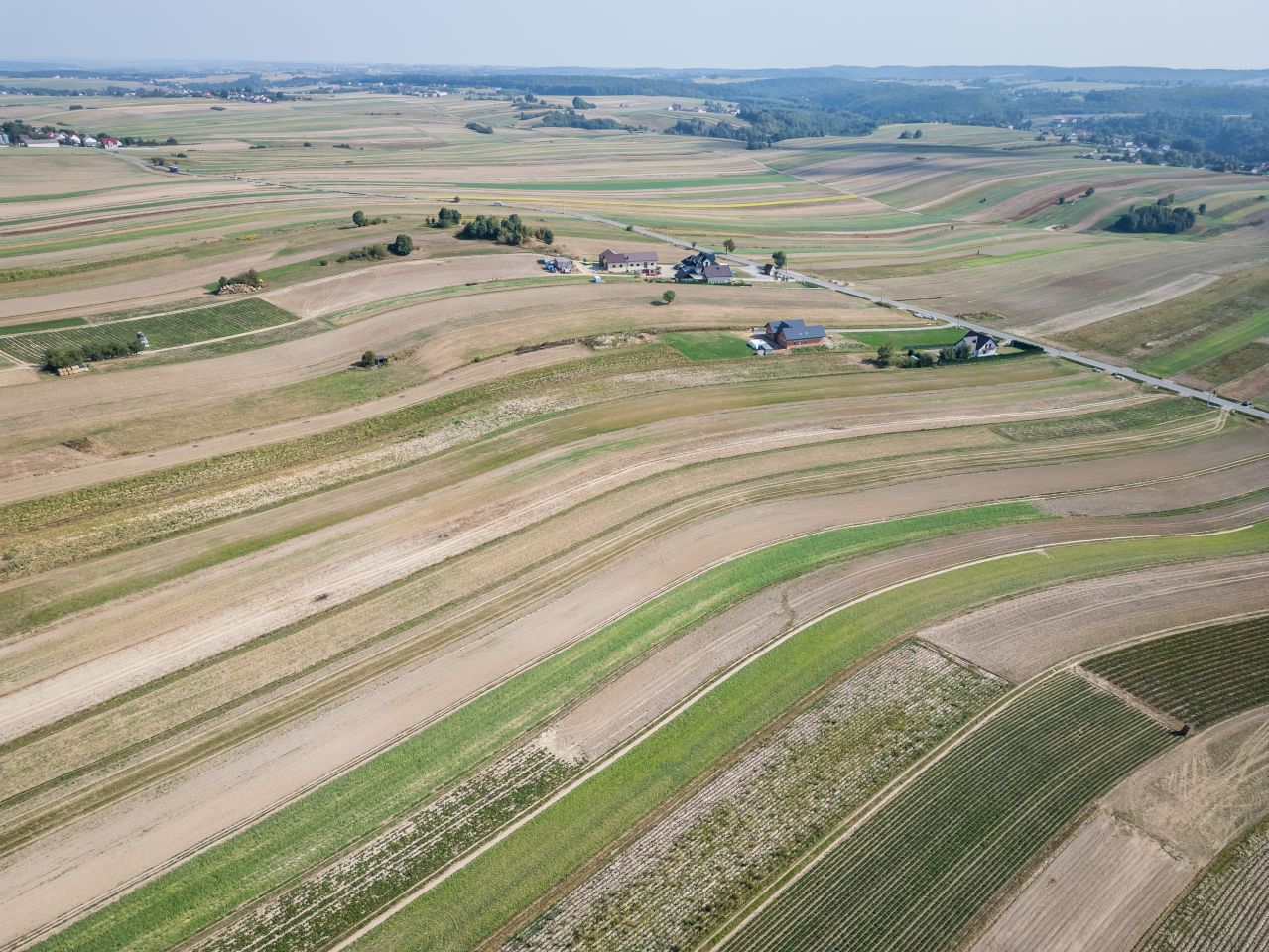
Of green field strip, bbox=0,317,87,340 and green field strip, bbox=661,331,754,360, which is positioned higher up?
green field strip, bbox=0,317,87,340

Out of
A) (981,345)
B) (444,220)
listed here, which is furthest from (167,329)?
(981,345)

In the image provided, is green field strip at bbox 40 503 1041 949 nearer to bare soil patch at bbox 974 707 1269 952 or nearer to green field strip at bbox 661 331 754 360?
bare soil patch at bbox 974 707 1269 952

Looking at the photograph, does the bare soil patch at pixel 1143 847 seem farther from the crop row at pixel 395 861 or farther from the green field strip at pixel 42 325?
the green field strip at pixel 42 325

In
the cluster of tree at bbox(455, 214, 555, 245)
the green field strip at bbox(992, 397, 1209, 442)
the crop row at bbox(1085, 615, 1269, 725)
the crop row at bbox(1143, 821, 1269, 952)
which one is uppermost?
the cluster of tree at bbox(455, 214, 555, 245)

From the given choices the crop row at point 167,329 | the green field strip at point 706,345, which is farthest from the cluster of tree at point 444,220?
the green field strip at point 706,345

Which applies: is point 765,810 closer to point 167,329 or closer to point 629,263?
point 167,329

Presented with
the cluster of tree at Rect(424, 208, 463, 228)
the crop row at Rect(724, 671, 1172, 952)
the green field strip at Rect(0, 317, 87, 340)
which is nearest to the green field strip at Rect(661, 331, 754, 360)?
the crop row at Rect(724, 671, 1172, 952)
